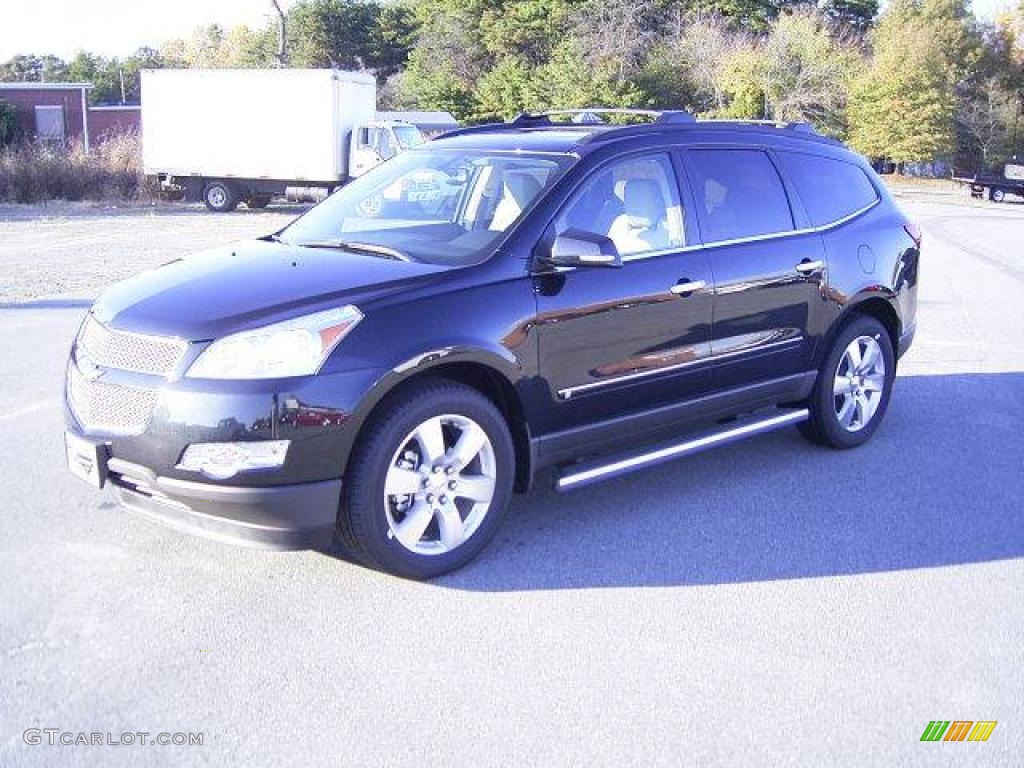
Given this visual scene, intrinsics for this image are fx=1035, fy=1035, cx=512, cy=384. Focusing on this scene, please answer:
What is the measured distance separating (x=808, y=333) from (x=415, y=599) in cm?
290

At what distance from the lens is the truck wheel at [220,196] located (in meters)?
27.5

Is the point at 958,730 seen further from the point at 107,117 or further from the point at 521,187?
the point at 107,117

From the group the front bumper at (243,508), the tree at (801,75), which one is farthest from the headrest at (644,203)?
the tree at (801,75)

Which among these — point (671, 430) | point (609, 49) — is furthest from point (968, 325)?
point (609, 49)

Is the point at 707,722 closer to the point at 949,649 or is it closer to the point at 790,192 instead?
the point at 949,649

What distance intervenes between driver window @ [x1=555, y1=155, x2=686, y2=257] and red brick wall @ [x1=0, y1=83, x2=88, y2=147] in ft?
163

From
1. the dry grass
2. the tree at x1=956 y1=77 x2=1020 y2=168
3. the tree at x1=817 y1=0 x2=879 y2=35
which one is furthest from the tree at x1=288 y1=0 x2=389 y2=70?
the dry grass

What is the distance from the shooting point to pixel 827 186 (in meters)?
6.18

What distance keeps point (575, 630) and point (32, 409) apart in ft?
14.5

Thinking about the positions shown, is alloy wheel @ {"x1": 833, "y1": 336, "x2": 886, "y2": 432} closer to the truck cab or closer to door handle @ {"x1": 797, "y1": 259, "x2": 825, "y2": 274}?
door handle @ {"x1": 797, "y1": 259, "x2": 825, "y2": 274}

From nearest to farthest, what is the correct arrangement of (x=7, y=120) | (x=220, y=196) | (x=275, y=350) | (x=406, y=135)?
(x=275, y=350)
(x=406, y=135)
(x=220, y=196)
(x=7, y=120)

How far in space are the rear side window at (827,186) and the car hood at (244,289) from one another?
2613 millimetres

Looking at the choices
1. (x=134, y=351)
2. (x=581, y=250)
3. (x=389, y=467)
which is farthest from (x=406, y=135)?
(x=389, y=467)

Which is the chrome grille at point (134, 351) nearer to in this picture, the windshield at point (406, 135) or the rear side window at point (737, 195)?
the rear side window at point (737, 195)
